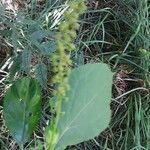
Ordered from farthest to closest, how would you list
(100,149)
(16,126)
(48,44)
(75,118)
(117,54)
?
(117,54) → (100,149) → (48,44) → (16,126) → (75,118)

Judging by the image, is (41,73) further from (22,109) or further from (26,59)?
(22,109)

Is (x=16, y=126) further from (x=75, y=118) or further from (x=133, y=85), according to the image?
(x=133, y=85)

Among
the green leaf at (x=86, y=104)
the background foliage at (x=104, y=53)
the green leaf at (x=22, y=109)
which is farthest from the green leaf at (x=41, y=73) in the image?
the green leaf at (x=86, y=104)

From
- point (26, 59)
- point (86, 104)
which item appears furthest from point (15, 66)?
point (86, 104)

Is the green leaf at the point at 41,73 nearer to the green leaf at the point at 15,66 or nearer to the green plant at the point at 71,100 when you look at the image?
the green leaf at the point at 15,66

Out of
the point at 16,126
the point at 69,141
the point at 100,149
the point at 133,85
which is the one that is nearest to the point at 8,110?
the point at 16,126

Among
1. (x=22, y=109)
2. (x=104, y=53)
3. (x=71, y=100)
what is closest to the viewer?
(x=71, y=100)
